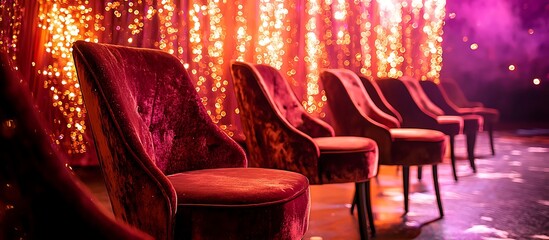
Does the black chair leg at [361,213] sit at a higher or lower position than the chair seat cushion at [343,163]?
lower

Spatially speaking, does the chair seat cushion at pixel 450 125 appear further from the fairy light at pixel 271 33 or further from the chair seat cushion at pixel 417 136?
the fairy light at pixel 271 33

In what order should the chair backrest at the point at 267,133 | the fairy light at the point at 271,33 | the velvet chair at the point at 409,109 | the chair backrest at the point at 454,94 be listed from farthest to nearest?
1. the chair backrest at the point at 454,94
2. the fairy light at the point at 271,33
3. the velvet chair at the point at 409,109
4. the chair backrest at the point at 267,133

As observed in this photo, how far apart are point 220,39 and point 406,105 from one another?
6.06 feet

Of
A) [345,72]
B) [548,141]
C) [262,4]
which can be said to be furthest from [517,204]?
[548,141]

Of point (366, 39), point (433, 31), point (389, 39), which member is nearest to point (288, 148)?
point (366, 39)

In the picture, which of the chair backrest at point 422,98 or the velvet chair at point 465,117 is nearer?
the velvet chair at point 465,117

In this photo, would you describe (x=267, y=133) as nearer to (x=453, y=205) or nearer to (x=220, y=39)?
(x=453, y=205)

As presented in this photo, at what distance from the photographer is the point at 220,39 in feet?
15.5

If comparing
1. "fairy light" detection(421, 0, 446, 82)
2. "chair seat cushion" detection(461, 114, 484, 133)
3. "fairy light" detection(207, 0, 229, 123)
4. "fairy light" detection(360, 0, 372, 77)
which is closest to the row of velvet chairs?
"fairy light" detection(207, 0, 229, 123)

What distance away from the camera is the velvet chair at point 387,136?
2822mm

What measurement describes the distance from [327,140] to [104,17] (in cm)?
245

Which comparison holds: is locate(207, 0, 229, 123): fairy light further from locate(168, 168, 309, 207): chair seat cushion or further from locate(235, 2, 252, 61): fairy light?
locate(168, 168, 309, 207): chair seat cushion

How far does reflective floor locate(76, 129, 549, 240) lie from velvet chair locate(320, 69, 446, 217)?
22cm

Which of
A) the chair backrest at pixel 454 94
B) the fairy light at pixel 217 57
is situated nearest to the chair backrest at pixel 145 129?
the fairy light at pixel 217 57
